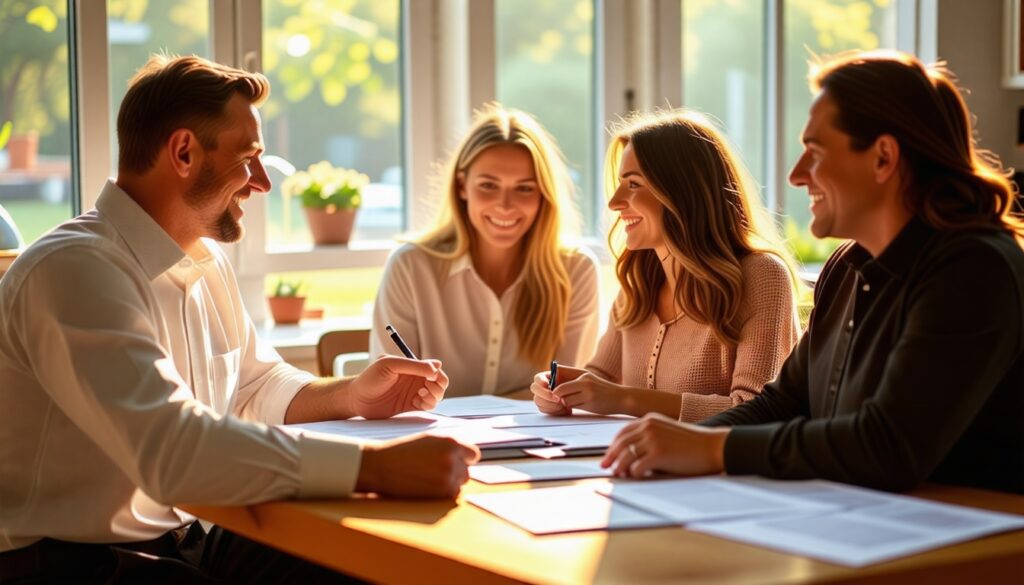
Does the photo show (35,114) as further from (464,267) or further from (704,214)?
(704,214)

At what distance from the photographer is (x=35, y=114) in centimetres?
336

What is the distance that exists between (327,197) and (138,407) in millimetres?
2391

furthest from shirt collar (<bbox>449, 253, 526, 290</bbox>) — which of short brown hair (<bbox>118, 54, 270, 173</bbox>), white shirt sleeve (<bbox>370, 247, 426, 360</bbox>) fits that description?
short brown hair (<bbox>118, 54, 270, 173</bbox>)

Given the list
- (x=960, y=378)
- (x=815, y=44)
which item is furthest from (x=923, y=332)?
(x=815, y=44)

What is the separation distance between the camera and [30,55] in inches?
130

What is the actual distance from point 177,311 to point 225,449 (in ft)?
1.80

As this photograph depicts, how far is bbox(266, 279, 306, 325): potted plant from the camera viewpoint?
149 inches

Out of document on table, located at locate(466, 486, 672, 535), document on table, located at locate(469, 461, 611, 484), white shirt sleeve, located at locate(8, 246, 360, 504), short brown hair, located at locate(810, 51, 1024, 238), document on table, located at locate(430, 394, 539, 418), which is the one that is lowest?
document on table, located at locate(430, 394, 539, 418)

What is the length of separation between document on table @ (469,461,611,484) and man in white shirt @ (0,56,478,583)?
0.15ft

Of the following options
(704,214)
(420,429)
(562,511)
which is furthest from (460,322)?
(562,511)

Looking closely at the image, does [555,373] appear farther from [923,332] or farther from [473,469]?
[923,332]

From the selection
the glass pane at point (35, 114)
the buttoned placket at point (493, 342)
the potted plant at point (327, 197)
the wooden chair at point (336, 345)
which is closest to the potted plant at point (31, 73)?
the glass pane at point (35, 114)

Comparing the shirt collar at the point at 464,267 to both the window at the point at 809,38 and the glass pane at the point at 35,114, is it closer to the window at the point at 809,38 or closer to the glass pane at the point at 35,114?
the glass pane at the point at 35,114

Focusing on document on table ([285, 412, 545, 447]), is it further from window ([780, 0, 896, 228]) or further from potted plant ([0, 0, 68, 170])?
window ([780, 0, 896, 228])
